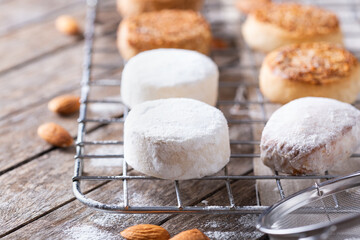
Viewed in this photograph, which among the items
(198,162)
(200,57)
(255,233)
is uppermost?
(200,57)

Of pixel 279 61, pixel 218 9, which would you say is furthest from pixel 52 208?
pixel 218 9

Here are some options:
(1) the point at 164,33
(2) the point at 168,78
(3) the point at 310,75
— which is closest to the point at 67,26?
(1) the point at 164,33

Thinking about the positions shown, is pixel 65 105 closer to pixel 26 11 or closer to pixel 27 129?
pixel 27 129

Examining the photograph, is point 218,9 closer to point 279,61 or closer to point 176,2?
point 176,2

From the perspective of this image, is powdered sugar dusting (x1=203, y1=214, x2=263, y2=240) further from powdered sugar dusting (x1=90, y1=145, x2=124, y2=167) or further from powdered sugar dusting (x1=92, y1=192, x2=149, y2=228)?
powdered sugar dusting (x1=90, y1=145, x2=124, y2=167)

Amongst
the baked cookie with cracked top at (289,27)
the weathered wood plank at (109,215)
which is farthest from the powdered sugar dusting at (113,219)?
the baked cookie with cracked top at (289,27)

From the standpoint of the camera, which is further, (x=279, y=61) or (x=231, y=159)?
(x=279, y=61)
